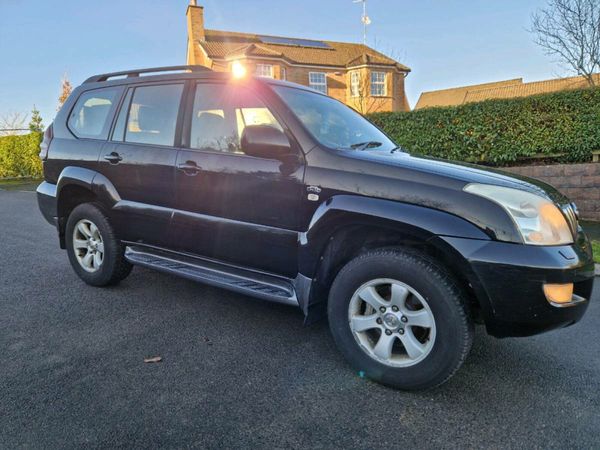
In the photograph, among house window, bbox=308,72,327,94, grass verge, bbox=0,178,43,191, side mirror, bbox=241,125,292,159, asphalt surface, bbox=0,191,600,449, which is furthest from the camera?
house window, bbox=308,72,327,94

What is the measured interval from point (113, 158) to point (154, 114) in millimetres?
535

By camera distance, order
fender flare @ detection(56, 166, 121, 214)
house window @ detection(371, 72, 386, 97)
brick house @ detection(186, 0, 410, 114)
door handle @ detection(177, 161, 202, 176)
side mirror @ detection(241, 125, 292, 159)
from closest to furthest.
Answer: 1. side mirror @ detection(241, 125, 292, 159)
2. door handle @ detection(177, 161, 202, 176)
3. fender flare @ detection(56, 166, 121, 214)
4. brick house @ detection(186, 0, 410, 114)
5. house window @ detection(371, 72, 386, 97)

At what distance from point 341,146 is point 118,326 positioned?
7.11 ft

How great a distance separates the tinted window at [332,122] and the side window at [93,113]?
1779 millimetres

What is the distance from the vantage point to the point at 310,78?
26750mm

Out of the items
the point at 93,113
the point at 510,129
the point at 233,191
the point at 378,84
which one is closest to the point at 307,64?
the point at 378,84

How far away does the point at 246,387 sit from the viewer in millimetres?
2424

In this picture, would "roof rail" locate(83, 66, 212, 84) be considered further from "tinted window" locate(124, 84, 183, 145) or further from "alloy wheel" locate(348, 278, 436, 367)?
"alloy wheel" locate(348, 278, 436, 367)

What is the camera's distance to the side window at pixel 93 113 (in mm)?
3889

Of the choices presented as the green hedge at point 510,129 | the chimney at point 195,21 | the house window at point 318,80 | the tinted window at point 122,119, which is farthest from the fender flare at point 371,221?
the chimney at point 195,21

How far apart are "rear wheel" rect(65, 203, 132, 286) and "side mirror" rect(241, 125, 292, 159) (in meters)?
1.84

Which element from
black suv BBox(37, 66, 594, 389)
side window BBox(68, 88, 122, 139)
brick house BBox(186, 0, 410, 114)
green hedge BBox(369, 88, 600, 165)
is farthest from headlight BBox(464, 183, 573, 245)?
brick house BBox(186, 0, 410, 114)

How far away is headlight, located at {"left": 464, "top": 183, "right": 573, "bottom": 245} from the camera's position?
2.17 meters

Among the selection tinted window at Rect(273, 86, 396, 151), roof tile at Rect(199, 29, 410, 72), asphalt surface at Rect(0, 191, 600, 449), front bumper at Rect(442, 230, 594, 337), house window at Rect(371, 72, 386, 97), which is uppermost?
roof tile at Rect(199, 29, 410, 72)
